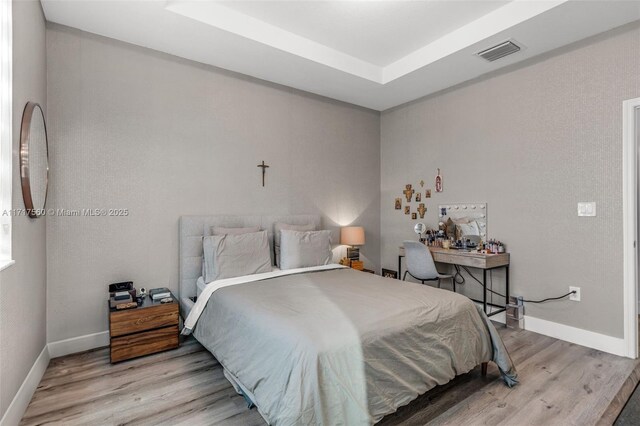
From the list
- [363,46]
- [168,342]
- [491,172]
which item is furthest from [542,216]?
[168,342]

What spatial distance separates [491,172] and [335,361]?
119 inches

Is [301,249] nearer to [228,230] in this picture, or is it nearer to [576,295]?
[228,230]

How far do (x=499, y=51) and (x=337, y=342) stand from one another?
122 inches

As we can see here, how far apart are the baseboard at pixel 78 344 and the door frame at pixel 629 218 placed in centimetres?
440

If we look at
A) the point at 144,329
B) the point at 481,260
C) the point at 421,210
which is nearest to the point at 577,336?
the point at 481,260

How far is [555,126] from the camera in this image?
125 inches

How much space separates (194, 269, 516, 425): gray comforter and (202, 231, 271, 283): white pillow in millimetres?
330

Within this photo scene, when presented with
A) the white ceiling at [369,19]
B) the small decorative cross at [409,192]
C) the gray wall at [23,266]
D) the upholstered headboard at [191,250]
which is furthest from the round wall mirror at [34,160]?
the small decorative cross at [409,192]

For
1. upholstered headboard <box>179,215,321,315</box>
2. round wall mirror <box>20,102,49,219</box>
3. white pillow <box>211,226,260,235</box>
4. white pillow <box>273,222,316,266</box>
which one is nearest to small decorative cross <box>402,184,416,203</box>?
white pillow <box>273,222,316,266</box>

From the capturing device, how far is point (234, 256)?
3035 mm

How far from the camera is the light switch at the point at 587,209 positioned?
2.93m

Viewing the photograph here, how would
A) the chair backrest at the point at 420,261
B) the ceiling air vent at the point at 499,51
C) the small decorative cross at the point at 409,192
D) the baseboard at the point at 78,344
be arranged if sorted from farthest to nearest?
1. the small decorative cross at the point at 409,192
2. the chair backrest at the point at 420,261
3. the ceiling air vent at the point at 499,51
4. the baseboard at the point at 78,344

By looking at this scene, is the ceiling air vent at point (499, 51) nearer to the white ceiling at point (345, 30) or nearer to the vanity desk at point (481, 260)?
the white ceiling at point (345, 30)

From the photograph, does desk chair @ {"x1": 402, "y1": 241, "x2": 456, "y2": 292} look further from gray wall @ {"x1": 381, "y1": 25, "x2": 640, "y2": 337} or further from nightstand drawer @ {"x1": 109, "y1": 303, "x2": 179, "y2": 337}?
nightstand drawer @ {"x1": 109, "y1": 303, "x2": 179, "y2": 337}
